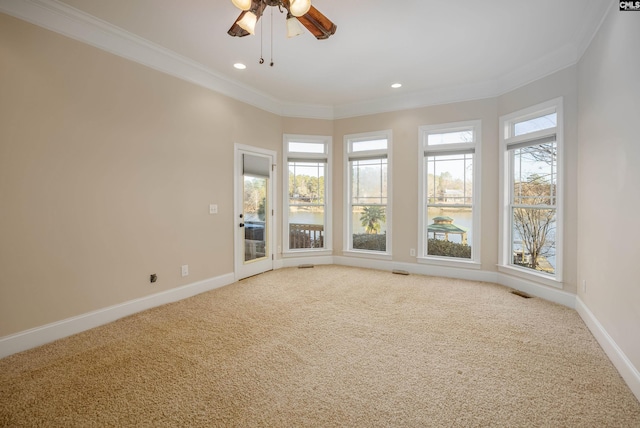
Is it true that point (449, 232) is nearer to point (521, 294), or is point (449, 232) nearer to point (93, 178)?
point (521, 294)

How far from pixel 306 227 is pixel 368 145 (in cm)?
190

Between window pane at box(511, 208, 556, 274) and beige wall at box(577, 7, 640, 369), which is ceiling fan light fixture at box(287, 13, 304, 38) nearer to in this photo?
beige wall at box(577, 7, 640, 369)

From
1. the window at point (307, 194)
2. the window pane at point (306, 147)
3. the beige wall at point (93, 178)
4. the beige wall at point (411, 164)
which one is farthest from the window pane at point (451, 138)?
the beige wall at point (93, 178)

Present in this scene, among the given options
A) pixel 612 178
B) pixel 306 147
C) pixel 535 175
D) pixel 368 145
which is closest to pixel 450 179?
pixel 535 175

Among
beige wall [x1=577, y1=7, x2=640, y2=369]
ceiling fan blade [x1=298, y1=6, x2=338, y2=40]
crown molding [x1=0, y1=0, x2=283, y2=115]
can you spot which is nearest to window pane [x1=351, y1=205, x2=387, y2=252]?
beige wall [x1=577, y1=7, x2=640, y2=369]

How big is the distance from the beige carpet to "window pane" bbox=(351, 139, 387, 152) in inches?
111

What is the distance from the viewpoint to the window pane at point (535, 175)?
356 cm

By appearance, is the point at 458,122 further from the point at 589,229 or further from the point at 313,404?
the point at 313,404

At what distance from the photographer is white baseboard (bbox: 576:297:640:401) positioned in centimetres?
188

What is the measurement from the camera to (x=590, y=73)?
2812mm

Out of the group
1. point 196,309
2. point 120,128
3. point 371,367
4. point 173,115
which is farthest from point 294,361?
point 173,115

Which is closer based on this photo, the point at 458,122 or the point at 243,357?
the point at 243,357

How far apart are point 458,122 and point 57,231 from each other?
514 cm

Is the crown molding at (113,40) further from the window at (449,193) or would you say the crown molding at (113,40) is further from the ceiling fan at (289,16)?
the window at (449,193)
